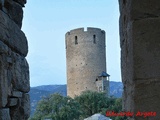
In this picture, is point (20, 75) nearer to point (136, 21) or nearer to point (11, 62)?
point (11, 62)

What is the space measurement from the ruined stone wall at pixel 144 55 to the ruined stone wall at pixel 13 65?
3.79 ft

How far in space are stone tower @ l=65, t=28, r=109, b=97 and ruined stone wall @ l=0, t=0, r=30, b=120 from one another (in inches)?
1007

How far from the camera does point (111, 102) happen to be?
849 inches

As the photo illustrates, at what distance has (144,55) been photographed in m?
2.02

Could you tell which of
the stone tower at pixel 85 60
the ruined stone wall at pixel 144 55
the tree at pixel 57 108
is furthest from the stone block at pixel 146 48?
the stone tower at pixel 85 60

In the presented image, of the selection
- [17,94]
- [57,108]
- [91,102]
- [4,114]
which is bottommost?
[57,108]

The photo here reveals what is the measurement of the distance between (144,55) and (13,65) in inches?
55.8

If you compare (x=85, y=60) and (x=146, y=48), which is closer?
(x=146, y=48)

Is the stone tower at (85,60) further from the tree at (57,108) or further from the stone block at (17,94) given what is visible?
the stone block at (17,94)

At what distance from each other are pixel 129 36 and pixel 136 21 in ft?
0.40

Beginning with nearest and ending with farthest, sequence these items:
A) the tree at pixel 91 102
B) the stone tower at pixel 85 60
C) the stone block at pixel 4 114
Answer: the stone block at pixel 4 114 → the tree at pixel 91 102 → the stone tower at pixel 85 60

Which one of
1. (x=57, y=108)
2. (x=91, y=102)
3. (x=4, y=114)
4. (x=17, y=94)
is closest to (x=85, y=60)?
(x=91, y=102)

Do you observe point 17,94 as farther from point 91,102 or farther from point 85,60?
point 85,60

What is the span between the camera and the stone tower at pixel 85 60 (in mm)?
29062
